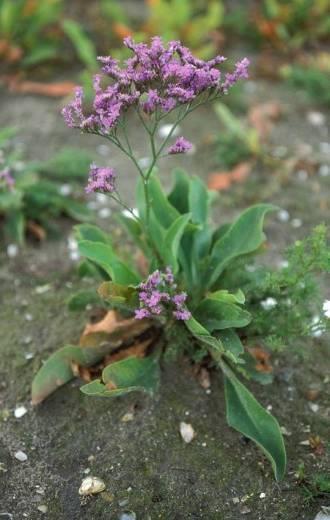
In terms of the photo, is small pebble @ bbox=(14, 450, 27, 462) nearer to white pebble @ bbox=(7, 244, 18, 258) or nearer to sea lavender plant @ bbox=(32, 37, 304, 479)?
sea lavender plant @ bbox=(32, 37, 304, 479)

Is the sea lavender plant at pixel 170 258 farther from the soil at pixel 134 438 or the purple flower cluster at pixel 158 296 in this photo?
the soil at pixel 134 438

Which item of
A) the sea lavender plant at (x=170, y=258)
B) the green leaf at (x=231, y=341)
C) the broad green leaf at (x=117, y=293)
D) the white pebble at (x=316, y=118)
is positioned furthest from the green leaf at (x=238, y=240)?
the white pebble at (x=316, y=118)

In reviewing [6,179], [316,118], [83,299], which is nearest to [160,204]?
[83,299]

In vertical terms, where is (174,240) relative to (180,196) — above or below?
below

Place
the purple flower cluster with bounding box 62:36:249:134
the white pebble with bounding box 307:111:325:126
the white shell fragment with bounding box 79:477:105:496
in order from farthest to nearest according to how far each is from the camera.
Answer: the white pebble with bounding box 307:111:325:126, the white shell fragment with bounding box 79:477:105:496, the purple flower cluster with bounding box 62:36:249:134

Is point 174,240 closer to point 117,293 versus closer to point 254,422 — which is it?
point 117,293

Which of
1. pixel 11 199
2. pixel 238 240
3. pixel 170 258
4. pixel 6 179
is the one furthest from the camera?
pixel 11 199

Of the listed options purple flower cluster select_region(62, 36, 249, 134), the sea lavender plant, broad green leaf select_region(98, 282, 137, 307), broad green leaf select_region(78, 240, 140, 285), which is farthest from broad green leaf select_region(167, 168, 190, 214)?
purple flower cluster select_region(62, 36, 249, 134)
